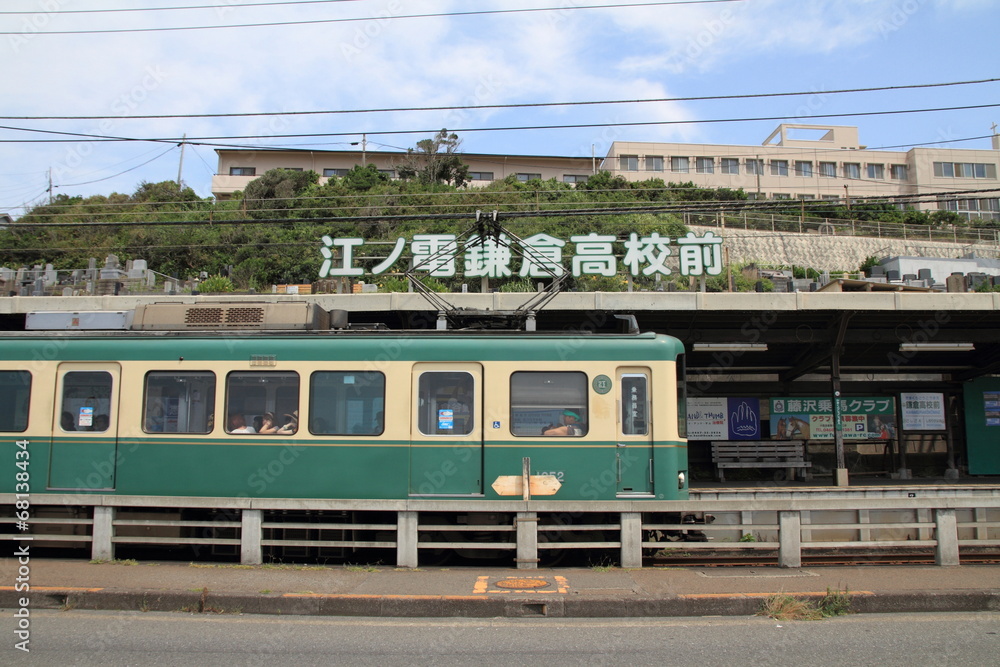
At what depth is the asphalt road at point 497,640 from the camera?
570 cm

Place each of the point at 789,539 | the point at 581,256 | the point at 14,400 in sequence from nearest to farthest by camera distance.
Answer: the point at 789,539 < the point at 14,400 < the point at 581,256

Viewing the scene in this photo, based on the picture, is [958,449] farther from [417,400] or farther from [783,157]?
[783,157]

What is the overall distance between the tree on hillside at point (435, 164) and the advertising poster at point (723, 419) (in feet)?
119

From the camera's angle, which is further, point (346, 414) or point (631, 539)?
point (346, 414)

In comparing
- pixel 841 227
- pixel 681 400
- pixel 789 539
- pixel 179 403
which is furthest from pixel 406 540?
pixel 841 227

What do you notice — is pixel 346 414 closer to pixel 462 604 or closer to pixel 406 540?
pixel 406 540

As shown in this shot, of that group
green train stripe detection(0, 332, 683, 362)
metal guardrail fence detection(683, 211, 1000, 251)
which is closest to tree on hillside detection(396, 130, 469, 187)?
metal guardrail fence detection(683, 211, 1000, 251)

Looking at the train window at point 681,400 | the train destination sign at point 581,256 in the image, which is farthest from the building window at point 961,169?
the train window at point 681,400

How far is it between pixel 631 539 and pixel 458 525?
211 cm

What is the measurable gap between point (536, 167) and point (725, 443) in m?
44.1

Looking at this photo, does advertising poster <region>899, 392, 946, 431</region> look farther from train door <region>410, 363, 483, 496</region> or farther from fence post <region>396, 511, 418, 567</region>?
fence post <region>396, 511, 418, 567</region>

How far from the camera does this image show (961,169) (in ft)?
186

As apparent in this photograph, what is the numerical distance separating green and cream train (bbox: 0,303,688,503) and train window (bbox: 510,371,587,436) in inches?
0.7

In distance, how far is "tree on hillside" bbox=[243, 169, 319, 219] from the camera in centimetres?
4691
